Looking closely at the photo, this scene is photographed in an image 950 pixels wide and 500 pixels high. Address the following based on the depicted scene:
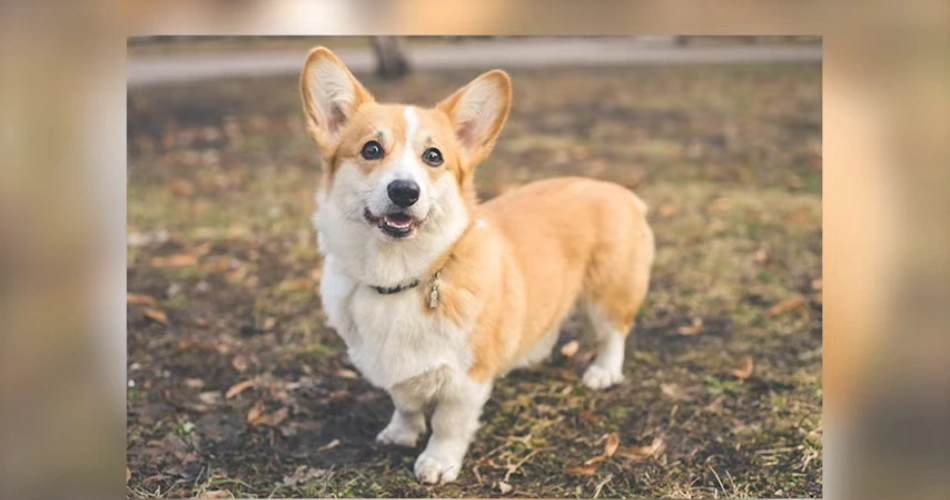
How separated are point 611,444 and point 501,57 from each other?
5.19 ft

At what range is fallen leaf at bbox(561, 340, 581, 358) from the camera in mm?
3309

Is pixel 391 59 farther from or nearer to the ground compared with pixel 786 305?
farther from the ground

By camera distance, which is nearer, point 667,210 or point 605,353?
point 605,353

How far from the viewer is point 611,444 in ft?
9.53

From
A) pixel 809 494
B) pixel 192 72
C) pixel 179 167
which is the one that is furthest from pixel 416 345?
pixel 179 167

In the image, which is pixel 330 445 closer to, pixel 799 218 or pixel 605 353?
pixel 605 353

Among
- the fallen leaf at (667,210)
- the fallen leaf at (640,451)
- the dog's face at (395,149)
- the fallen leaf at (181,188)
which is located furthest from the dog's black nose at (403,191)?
the fallen leaf at (181,188)

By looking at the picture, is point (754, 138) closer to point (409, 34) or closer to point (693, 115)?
point (693, 115)

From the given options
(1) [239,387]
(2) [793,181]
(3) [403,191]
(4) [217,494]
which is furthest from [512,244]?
(2) [793,181]

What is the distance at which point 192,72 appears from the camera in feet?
12.6

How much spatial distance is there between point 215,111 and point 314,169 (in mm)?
549

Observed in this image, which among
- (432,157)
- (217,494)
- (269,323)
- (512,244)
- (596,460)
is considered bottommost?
(217,494)

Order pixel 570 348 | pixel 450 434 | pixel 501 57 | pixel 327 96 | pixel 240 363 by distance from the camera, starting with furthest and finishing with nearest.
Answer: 1. pixel 501 57
2. pixel 570 348
3. pixel 240 363
4. pixel 450 434
5. pixel 327 96

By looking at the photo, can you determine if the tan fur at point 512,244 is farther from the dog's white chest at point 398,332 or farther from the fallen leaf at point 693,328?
the fallen leaf at point 693,328
